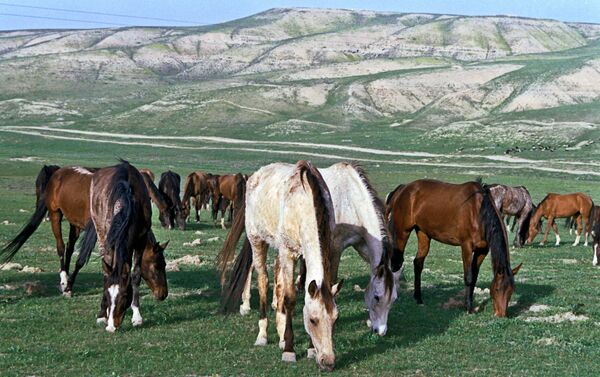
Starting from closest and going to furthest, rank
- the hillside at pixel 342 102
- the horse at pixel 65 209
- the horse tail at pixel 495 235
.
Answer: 1. the horse tail at pixel 495 235
2. the horse at pixel 65 209
3. the hillside at pixel 342 102

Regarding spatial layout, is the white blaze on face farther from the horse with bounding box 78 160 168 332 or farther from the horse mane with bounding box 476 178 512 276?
the horse mane with bounding box 476 178 512 276

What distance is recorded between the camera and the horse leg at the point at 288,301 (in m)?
9.92

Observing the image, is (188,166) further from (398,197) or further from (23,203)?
(398,197)

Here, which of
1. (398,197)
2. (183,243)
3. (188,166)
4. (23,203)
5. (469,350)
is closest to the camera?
(469,350)

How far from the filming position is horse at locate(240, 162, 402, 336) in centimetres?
1083

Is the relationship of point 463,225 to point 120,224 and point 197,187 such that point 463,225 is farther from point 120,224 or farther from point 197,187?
point 197,187

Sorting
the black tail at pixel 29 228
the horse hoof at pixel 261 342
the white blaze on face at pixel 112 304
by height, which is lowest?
the horse hoof at pixel 261 342

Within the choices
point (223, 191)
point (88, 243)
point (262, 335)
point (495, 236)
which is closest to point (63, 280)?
point (88, 243)

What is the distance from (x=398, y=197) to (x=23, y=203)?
80.7 feet

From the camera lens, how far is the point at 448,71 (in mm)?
158000

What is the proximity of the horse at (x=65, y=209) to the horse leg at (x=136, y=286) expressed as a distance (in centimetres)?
209

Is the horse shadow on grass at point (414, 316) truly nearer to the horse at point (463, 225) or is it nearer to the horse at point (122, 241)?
the horse at point (463, 225)

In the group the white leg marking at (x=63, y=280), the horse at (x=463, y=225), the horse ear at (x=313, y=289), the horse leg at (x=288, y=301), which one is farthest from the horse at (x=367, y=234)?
the white leg marking at (x=63, y=280)

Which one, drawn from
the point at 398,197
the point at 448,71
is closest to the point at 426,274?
the point at 398,197
